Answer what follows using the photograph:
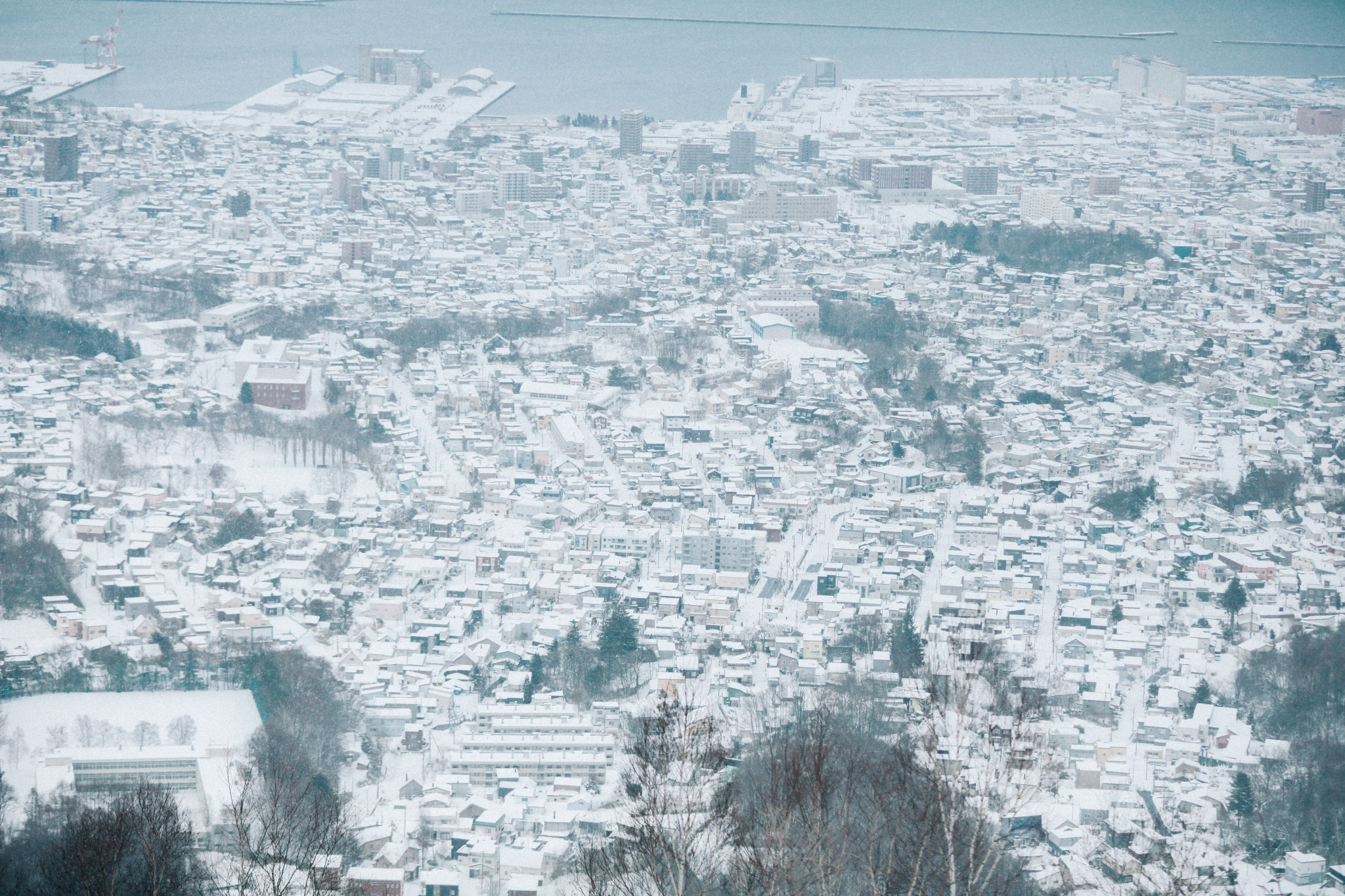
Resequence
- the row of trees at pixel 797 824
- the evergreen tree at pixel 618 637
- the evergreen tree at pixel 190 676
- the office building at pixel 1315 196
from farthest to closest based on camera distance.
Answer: the office building at pixel 1315 196 → the evergreen tree at pixel 618 637 → the evergreen tree at pixel 190 676 → the row of trees at pixel 797 824

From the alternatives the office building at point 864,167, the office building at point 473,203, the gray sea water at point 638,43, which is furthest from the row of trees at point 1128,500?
the gray sea water at point 638,43

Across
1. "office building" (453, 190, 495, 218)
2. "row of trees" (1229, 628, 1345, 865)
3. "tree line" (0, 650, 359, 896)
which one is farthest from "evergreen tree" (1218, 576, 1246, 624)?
"office building" (453, 190, 495, 218)

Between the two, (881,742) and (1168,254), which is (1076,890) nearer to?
(881,742)

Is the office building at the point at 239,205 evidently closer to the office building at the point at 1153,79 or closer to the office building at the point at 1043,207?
the office building at the point at 1043,207

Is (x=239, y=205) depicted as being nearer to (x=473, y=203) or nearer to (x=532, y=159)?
(x=473, y=203)

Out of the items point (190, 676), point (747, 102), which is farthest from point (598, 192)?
point (190, 676)

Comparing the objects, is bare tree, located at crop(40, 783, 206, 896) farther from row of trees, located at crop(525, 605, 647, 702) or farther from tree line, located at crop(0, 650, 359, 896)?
row of trees, located at crop(525, 605, 647, 702)
